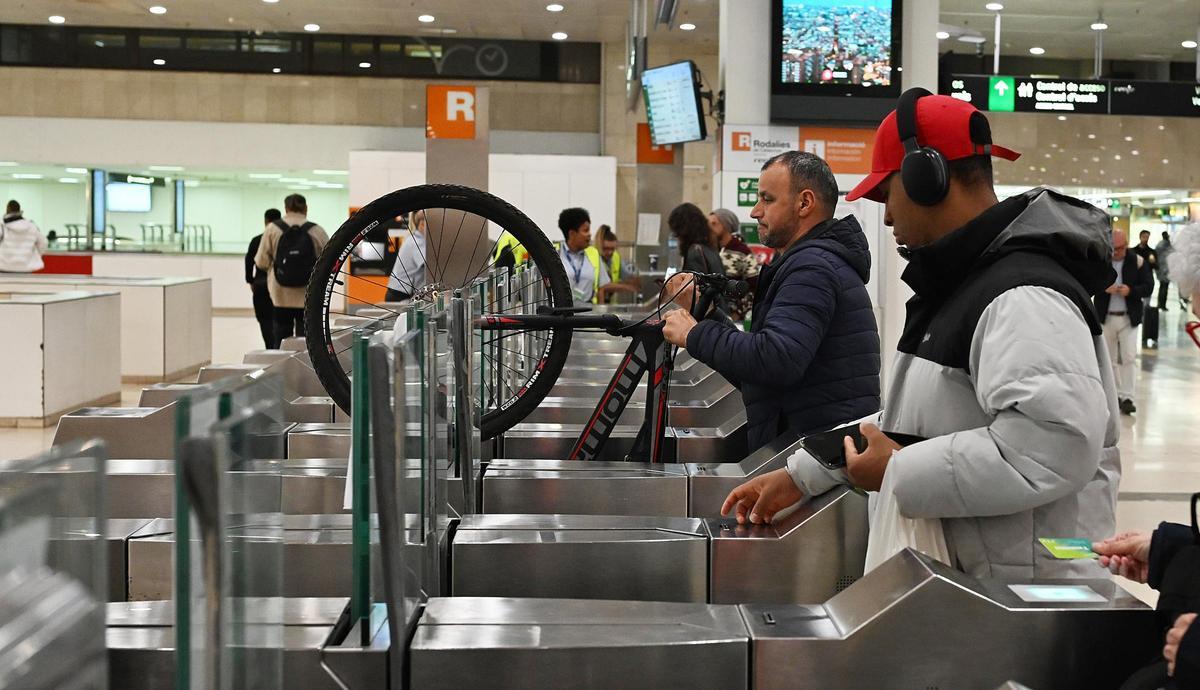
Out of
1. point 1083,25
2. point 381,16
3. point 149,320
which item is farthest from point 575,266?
point 381,16

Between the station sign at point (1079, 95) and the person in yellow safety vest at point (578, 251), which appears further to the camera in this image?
the station sign at point (1079, 95)

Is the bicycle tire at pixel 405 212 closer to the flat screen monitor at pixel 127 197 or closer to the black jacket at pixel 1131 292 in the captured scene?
the black jacket at pixel 1131 292

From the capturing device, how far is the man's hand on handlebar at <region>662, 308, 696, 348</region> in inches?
109

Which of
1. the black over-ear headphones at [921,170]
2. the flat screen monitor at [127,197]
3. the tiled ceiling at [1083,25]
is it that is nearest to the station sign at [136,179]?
the flat screen monitor at [127,197]

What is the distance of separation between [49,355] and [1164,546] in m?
7.68

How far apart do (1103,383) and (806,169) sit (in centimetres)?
135

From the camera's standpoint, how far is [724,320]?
383cm

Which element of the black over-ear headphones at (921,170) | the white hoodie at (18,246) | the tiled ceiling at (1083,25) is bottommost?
the black over-ear headphones at (921,170)

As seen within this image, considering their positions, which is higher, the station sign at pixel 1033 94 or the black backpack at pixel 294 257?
the station sign at pixel 1033 94

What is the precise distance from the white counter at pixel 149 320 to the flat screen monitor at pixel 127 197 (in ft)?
29.8

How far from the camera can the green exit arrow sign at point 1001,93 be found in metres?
11.6

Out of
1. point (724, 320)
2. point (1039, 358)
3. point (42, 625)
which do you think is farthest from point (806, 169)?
point (42, 625)

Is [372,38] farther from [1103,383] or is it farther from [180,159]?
[1103,383]

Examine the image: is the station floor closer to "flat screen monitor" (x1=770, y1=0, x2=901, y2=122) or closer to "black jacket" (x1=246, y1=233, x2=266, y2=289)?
"black jacket" (x1=246, y1=233, x2=266, y2=289)
